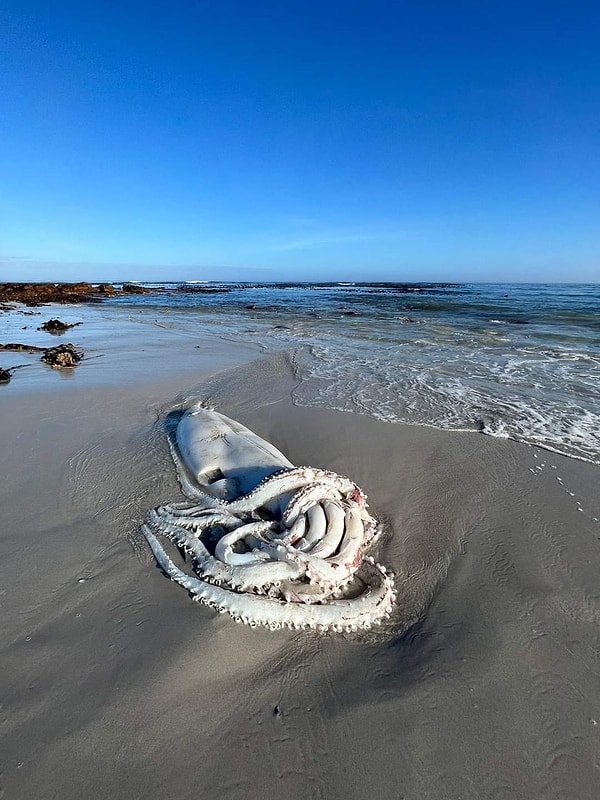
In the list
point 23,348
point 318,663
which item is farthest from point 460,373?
point 23,348

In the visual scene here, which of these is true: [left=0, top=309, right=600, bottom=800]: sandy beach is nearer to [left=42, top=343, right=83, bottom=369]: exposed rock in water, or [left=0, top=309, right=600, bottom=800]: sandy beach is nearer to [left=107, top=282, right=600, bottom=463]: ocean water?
[left=107, top=282, right=600, bottom=463]: ocean water

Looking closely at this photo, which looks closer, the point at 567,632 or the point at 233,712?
the point at 233,712

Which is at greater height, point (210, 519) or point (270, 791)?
point (210, 519)

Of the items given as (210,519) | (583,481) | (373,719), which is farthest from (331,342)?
(373,719)

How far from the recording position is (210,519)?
132 inches

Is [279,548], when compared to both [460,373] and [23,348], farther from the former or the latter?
[23,348]

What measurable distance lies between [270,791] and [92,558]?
2.00m

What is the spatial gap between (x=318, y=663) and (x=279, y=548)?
2.31 ft

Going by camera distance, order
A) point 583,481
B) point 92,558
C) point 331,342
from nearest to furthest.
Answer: point 92,558, point 583,481, point 331,342

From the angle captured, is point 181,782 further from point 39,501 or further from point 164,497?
point 39,501

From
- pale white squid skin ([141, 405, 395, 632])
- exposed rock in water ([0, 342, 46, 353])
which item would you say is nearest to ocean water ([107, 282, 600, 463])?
pale white squid skin ([141, 405, 395, 632])

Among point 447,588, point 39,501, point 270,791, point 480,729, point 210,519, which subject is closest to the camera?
point 270,791

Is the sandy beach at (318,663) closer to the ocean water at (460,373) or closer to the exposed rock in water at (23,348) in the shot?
the ocean water at (460,373)

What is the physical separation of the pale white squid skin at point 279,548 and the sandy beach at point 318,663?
0.12 meters
